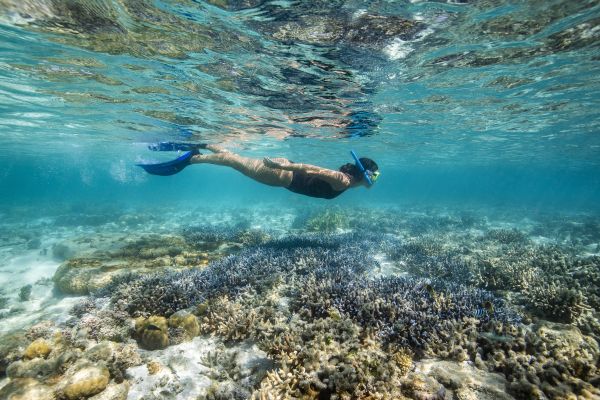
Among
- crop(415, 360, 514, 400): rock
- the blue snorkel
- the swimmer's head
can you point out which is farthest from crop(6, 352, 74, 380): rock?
the swimmer's head

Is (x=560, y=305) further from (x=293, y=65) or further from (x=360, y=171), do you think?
(x=293, y=65)

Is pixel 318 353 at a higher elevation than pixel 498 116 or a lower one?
lower

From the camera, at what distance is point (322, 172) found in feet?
30.0

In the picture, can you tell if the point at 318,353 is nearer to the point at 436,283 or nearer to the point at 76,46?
the point at 436,283

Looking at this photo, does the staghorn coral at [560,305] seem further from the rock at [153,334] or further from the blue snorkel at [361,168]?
the rock at [153,334]

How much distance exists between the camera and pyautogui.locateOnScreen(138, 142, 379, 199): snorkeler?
879 centimetres

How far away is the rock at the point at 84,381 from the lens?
13.2ft

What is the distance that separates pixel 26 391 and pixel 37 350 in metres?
1.38

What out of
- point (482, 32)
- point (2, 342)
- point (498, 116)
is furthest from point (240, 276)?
point (498, 116)

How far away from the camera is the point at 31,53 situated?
10297 mm

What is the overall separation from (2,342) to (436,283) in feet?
30.1

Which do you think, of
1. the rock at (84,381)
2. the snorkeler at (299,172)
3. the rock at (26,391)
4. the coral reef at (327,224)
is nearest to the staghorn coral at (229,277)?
the rock at (84,381)

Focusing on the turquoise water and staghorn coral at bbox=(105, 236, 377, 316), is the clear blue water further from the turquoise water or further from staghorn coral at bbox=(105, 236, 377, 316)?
staghorn coral at bbox=(105, 236, 377, 316)

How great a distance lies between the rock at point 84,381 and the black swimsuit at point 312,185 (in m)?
6.88
